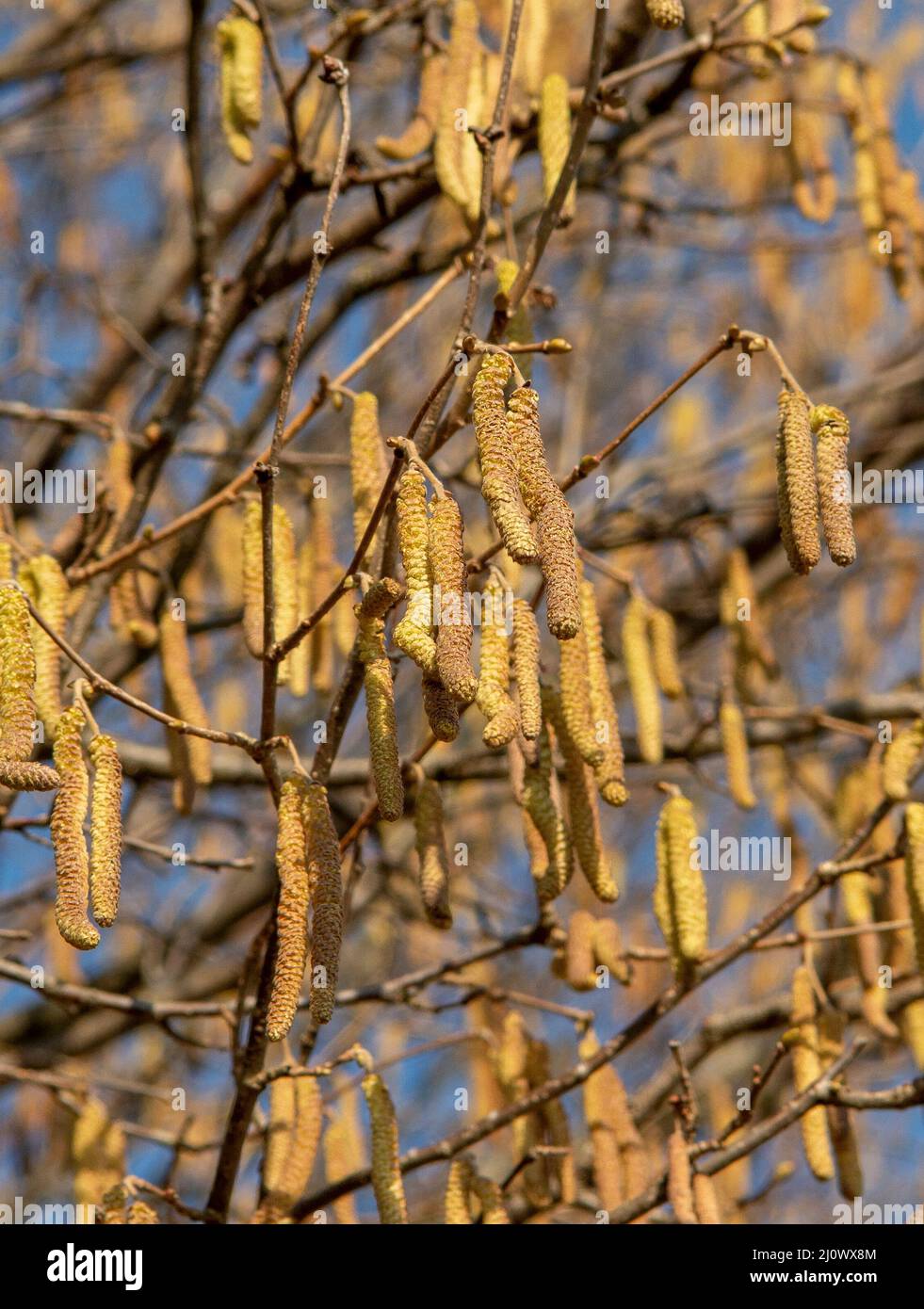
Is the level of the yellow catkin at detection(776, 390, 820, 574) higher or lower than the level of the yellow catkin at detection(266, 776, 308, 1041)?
higher

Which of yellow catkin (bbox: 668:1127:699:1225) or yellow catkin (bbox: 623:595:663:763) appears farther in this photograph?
yellow catkin (bbox: 623:595:663:763)

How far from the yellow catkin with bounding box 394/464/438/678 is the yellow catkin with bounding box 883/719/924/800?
1174mm

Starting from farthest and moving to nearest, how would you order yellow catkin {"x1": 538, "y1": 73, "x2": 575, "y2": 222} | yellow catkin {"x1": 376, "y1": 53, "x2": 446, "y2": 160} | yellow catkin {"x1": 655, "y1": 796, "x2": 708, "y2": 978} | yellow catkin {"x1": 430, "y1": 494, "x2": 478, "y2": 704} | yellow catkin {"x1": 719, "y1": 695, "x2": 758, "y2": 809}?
yellow catkin {"x1": 719, "y1": 695, "x2": 758, "y2": 809} < yellow catkin {"x1": 376, "y1": 53, "x2": 446, "y2": 160} < yellow catkin {"x1": 538, "y1": 73, "x2": 575, "y2": 222} < yellow catkin {"x1": 655, "y1": 796, "x2": 708, "y2": 978} < yellow catkin {"x1": 430, "y1": 494, "x2": 478, "y2": 704}

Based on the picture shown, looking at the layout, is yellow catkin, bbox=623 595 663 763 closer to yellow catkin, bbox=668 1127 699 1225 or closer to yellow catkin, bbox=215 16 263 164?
yellow catkin, bbox=668 1127 699 1225

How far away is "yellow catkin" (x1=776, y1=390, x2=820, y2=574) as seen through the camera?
1.85 meters

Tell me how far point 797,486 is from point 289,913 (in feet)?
2.53

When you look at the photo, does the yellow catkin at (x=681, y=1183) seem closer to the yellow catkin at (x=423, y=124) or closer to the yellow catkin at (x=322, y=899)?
the yellow catkin at (x=322, y=899)

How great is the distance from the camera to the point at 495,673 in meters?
1.85

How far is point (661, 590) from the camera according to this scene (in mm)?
5273

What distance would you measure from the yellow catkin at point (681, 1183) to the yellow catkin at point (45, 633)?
1.11m

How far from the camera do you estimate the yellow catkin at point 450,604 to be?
5.29 ft

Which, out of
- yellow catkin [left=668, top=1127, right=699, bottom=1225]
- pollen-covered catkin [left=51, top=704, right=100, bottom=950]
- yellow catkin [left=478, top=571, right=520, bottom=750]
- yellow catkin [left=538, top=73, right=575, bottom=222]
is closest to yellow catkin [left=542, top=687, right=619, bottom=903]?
yellow catkin [left=478, top=571, right=520, bottom=750]
